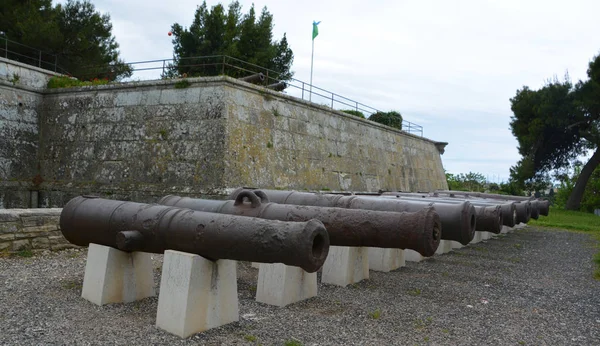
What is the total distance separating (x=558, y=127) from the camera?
91.6ft

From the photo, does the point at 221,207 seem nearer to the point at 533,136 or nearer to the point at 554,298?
the point at 554,298

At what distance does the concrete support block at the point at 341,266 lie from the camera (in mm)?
6066

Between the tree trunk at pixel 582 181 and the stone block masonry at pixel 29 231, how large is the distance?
28.3 metres

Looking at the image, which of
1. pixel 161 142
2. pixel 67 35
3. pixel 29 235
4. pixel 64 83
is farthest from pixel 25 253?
pixel 67 35

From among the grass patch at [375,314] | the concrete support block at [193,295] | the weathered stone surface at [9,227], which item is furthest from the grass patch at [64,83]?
the grass patch at [375,314]

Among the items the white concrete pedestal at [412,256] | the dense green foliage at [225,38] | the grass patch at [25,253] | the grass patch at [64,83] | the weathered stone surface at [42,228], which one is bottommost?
the grass patch at [25,253]

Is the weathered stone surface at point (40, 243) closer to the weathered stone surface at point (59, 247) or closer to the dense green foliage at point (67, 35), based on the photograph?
the weathered stone surface at point (59, 247)

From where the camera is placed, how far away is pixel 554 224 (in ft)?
59.4

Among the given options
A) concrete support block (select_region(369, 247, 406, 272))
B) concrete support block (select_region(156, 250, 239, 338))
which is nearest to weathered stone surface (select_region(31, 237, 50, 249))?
concrete support block (select_region(156, 250, 239, 338))

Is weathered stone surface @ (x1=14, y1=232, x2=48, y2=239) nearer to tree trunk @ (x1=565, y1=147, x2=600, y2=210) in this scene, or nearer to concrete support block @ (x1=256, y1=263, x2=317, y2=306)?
concrete support block @ (x1=256, y1=263, x2=317, y2=306)

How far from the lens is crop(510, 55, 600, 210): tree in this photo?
26734mm

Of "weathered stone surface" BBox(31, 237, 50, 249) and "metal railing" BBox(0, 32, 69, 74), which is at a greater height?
"metal railing" BBox(0, 32, 69, 74)

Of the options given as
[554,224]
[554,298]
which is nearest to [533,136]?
[554,224]

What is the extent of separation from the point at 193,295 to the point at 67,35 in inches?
780
